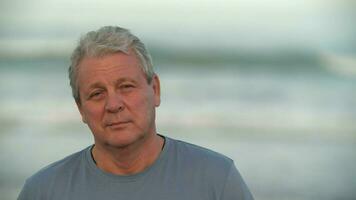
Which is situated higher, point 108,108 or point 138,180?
point 108,108

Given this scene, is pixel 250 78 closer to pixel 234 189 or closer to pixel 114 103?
pixel 234 189

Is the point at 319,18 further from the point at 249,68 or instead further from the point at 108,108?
the point at 108,108

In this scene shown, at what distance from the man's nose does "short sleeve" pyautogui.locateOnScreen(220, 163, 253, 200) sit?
36cm

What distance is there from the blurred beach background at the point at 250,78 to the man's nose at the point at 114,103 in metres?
0.87

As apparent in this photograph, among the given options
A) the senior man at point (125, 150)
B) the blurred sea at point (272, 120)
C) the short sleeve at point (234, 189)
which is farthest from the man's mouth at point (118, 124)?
the blurred sea at point (272, 120)

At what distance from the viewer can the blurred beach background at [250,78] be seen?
9.32 feet

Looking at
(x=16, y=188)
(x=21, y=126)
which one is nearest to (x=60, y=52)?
Result: (x=21, y=126)

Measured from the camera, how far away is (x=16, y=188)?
301 centimetres

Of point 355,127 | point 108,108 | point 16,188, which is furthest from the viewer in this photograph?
point 16,188

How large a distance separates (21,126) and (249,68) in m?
0.91

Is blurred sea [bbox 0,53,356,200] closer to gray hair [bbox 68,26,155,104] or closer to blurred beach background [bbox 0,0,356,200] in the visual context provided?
blurred beach background [bbox 0,0,356,200]

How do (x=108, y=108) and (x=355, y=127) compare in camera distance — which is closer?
(x=108, y=108)

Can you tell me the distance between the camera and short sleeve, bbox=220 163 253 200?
82.4 inches

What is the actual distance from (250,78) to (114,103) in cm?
96
